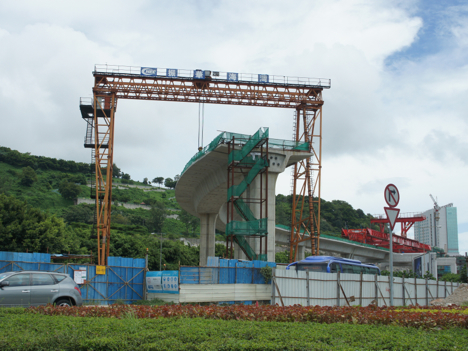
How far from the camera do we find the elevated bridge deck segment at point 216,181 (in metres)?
35.2

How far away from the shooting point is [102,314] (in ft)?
34.6

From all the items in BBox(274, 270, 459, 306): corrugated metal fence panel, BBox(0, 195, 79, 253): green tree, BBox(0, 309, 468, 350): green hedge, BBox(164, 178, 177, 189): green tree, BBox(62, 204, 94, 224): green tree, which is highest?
BBox(164, 178, 177, 189): green tree

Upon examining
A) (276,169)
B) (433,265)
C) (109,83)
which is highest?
(109,83)

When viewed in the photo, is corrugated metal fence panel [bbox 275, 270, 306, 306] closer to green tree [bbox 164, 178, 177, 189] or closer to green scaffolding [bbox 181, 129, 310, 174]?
green scaffolding [bbox 181, 129, 310, 174]

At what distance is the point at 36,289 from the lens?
1390 centimetres

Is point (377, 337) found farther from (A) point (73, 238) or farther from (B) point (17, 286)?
(A) point (73, 238)

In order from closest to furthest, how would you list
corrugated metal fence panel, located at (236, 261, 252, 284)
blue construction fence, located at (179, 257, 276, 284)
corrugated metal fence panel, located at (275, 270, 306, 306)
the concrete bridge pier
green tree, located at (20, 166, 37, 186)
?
corrugated metal fence panel, located at (275, 270, 306, 306), blue construction fence, located at (179, 257, 276, 284), corrugated metal fence panel, located at (236, 261, 252, 284), the concrete bridge pier, green tree, located at (20, 166, 37, 186)

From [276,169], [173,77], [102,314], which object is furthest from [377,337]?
[173,77]

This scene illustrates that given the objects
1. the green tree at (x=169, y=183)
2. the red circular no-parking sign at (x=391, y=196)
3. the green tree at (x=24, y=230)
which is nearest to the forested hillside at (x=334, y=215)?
the green tree at (x=169, y=183)

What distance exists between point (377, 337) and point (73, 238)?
190 ft

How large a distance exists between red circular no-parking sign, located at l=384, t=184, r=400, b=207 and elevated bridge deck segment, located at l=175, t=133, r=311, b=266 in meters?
21.2

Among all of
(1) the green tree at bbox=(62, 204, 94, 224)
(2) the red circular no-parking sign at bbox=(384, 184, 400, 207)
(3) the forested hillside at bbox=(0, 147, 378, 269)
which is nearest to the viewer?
(2) the red circular no-parking sign at bbox=(384, 184, 400, 207)

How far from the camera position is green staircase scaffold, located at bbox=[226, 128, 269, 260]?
3291 cm

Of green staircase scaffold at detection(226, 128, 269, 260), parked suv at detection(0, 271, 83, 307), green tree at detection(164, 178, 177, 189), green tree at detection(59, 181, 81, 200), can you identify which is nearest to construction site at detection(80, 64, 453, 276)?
green staircase scaffold at detection(226, 128, 269, 260)
